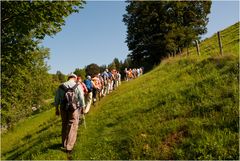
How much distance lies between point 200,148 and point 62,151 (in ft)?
15.5

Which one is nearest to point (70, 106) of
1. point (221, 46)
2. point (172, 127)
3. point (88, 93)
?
point (172, 127)

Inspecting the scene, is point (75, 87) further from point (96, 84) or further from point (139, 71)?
point (139, 71)

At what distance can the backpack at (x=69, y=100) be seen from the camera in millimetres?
12062

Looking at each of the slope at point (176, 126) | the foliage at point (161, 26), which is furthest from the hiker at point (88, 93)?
the foliage at point (161, 26)

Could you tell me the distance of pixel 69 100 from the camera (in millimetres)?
12062

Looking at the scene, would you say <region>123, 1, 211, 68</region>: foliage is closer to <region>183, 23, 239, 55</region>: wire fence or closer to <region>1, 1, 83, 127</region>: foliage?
<region>183, 23, 239, 55</region>: wire fence

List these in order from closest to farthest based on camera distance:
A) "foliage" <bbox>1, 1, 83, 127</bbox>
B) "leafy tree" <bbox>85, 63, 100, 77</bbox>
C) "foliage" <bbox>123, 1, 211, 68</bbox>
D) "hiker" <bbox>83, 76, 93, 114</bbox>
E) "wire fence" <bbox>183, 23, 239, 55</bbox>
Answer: "foliage" <bbox>1, 1, 83, 127</bbox>, "hiker" <bbox>83, 76, 93, 114</bbox>, "leafy tree" <bbox>85, 63, 100, 77</bbox>, "wire fence" <bbox>183, 23, 239, 55</bbox>, "foliage" <bbox>123, 1, 211, 68</bbox>

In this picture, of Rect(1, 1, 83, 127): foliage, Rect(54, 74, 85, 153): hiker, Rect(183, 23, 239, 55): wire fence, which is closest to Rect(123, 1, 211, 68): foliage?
Rect(183, 23, 239, 55): wire fence

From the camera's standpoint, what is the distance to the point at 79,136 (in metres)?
14.6

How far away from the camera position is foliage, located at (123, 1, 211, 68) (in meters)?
54.6

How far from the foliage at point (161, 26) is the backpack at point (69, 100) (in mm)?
41669

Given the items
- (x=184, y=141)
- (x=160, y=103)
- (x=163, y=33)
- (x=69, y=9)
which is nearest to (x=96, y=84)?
(x=69, y=9)

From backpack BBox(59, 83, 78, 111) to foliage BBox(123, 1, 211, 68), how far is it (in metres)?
41.7

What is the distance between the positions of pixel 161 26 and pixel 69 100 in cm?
4361
